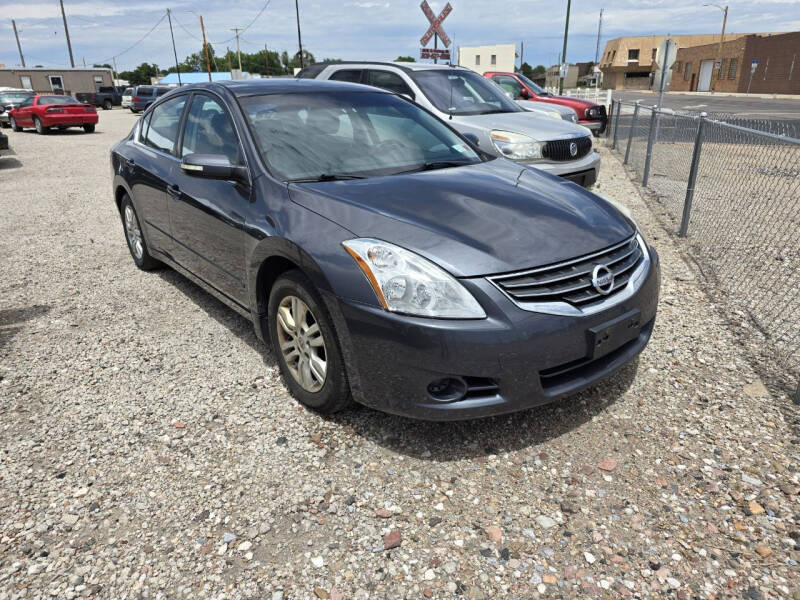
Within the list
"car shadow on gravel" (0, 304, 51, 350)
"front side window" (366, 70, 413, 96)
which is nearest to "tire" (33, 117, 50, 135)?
"front side window" (366, 70, 413, 96)

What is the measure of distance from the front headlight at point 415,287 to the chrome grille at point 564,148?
207 inches

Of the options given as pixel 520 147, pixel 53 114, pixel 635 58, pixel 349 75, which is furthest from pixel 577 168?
pixel 635 58

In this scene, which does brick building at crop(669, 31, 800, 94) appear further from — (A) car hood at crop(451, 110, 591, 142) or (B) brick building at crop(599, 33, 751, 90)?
(A) car hood at crop(451, 110, 591, 142)

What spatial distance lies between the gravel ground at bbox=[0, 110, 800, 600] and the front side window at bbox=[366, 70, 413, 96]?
17.6 ft

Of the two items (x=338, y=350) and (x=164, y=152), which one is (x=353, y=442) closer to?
(x=338, y=350)

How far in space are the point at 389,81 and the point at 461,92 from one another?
1.06m

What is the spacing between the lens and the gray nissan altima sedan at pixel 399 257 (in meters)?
2.46

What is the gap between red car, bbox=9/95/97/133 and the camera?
21.5 metres

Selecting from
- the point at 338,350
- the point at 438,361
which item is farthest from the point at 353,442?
the point at 438,361

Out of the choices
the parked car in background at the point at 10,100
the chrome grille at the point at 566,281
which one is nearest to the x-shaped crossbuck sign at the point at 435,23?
the chrome grille at the point at 566,281

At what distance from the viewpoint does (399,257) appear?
8.28ft

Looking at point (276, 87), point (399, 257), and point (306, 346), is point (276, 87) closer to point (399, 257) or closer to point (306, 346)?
point (306, 346)

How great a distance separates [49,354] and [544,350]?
339cm

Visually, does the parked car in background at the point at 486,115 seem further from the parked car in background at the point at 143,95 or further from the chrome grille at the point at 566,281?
the parked car in background at the point at 143,95
